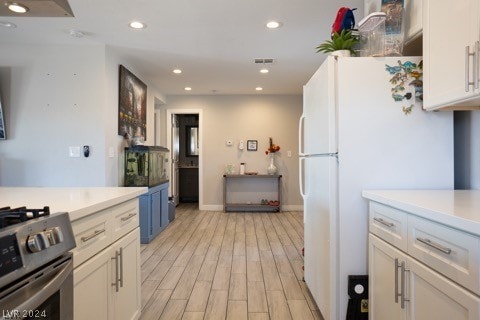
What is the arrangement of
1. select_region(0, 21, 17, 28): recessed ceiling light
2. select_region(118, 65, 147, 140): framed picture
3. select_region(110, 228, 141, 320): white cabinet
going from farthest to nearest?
1. select_region(118, 65, 147, 140): framed picture
2. select_region(0, 21, 17, 28): recessed ceiling light
3. select_region(110, 228, 141, 320): white cabinet

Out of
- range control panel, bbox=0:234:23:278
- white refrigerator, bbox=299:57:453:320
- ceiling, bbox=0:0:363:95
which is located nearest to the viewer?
range control panel, bbox=0:234:23:278

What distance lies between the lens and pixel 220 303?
2.33m

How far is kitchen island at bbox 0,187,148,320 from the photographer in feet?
4.04

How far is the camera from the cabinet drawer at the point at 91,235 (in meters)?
1.22

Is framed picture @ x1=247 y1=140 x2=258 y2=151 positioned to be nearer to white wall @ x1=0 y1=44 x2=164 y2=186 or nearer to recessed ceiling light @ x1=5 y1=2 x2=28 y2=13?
white wall @ x1=0 y1=44 x2=164 y2=186

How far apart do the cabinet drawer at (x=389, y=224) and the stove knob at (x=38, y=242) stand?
133 centimetres

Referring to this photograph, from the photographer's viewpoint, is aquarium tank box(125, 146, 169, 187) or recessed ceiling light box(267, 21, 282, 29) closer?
recessed ceiling light box(267, 21, 282, 29)

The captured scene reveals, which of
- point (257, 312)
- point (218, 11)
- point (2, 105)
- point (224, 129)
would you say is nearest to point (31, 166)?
point (2, 105)

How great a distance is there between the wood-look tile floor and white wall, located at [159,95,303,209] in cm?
169

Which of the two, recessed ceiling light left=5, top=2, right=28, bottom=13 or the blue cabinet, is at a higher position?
recessed ceiling light left=5, top=2, right=28, bottom=13

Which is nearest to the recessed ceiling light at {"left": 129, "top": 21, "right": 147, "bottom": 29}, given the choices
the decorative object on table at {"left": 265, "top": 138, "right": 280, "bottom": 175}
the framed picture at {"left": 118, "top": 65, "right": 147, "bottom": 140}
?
the framed picture at {"left": 118, "top": 65, "right": 147, "bottom": 140}

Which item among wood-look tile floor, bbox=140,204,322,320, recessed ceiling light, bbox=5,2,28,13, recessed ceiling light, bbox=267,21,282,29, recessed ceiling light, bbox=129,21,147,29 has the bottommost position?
wood-look tile floor, bbox=140,204,322,320

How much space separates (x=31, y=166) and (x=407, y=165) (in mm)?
3895

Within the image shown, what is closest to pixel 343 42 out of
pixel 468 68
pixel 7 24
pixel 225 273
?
pixel 468 68
